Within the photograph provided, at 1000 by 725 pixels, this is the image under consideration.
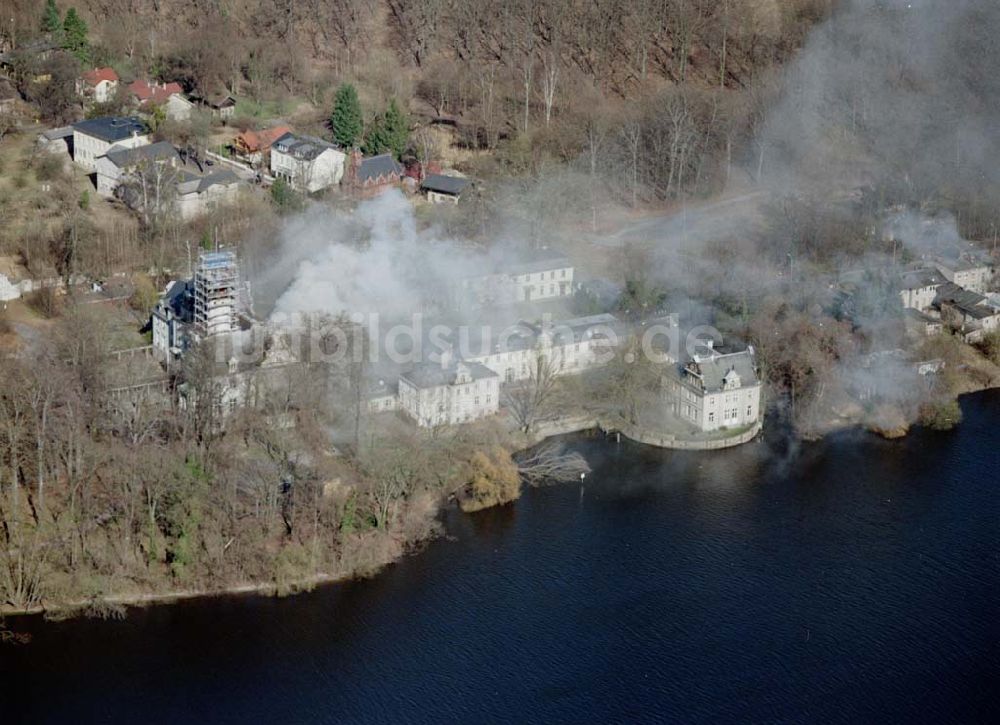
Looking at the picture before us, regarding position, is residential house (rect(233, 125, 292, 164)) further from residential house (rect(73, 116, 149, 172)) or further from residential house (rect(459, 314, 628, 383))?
residential house (rect(459, 314, 628, 383))

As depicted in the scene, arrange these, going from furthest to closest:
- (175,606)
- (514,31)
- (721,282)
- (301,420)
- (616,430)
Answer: (514,31) < (721,282) < (616,430) < (301,420) < (175,606)

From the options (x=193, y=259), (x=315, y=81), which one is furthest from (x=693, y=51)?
(x=193, y=259)

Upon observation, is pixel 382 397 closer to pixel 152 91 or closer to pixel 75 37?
pixel 152 91

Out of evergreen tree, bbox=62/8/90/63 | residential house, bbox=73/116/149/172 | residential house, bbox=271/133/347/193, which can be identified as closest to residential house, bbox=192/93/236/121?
residential house, bbox=73/116/149/172

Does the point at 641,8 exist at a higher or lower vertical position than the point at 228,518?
higher

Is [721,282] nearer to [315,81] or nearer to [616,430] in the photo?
[616,430]

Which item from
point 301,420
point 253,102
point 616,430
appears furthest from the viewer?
point 253,102
